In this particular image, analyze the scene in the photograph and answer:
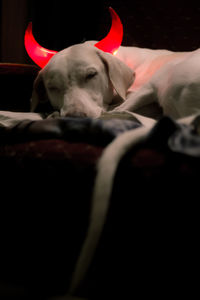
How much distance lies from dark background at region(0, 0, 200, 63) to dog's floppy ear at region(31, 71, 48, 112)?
79cm

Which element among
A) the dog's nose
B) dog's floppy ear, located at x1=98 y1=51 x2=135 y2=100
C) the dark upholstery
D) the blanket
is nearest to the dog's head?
dog's floppy ear, located at x1=98 y1=51 x2=135 y2=100

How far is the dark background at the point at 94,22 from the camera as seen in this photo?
1.94 meters

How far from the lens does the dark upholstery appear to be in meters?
0.54

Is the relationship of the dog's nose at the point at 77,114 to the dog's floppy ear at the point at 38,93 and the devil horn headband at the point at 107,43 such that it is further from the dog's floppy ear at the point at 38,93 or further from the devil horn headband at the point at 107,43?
the devil horn headband at the point at 107,43

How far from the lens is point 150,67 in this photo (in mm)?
1548

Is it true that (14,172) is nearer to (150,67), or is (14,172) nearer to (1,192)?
(1,192)

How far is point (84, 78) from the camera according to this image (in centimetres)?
141

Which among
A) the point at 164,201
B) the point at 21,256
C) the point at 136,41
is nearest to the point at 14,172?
the point at 21,256

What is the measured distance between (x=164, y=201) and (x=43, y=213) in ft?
0.81

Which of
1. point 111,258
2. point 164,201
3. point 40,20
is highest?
point 164,201

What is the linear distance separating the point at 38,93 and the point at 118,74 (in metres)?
0.41

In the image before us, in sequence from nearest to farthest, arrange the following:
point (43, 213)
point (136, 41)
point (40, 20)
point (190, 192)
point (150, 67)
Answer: point (190, 192) < point (43, 213) < point (150, 67) < point (136, 41) < point (40, 20)

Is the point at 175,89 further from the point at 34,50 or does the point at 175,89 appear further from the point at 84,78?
the point at 34,50

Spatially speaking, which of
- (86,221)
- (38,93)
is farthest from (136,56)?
(86,221)
